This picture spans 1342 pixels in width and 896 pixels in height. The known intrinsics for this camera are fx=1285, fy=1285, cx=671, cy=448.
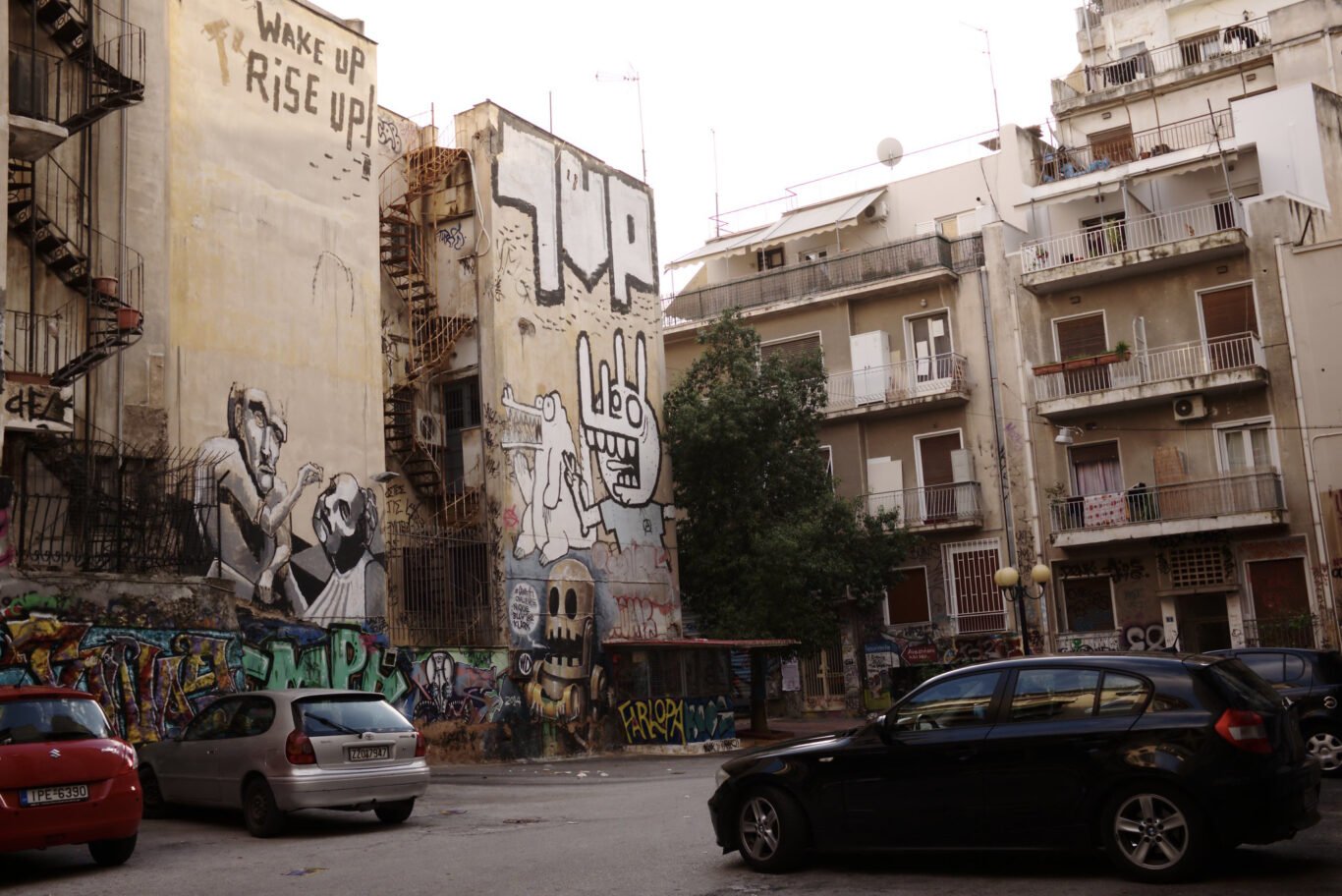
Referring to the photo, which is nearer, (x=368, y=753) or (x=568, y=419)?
(x=368, y=753)

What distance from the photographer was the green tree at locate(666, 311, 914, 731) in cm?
3012

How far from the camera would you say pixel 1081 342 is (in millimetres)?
34281

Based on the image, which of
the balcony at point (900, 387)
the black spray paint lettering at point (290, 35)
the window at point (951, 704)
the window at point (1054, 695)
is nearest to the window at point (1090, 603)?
the balcony at point (900, 387)

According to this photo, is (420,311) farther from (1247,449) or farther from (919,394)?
(1247,449)

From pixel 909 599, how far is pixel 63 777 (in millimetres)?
27976

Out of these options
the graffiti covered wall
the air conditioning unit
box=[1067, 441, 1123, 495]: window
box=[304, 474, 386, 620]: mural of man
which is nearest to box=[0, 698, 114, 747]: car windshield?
box=[304, 474, 386, 620]: mural of man

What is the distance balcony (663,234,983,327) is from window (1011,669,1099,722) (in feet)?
Result: 86.7

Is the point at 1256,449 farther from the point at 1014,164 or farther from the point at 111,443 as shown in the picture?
the point at 111,443

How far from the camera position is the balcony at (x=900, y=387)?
115 ft

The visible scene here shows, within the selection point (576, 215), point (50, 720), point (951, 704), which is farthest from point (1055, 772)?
point (576, 215)

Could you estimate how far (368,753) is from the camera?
1277 centimetres

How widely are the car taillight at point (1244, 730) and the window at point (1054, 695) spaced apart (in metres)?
0.80

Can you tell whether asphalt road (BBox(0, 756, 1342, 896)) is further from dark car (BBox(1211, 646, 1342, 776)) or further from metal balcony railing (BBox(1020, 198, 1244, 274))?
metal balcony railing (BBox(1020, 198, 1244, 274))

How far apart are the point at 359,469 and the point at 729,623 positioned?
33.9 feet
